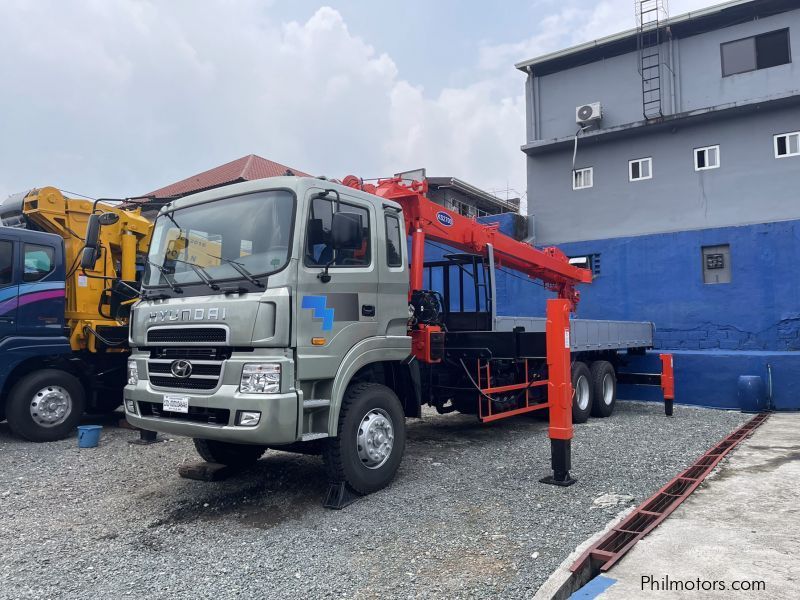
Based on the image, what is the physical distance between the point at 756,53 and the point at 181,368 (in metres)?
15.6

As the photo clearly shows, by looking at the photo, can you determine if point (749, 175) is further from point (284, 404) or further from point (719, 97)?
point (284, 404)

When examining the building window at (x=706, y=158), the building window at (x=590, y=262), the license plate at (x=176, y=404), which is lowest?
the license plate at (x=176, y=404)

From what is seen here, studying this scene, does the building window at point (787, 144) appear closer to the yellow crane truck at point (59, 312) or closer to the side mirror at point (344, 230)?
the side mirror at point (344, 230)

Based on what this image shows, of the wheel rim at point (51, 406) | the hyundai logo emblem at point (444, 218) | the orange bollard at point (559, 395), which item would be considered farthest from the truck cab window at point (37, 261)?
the orange bollard at point (559, 395)

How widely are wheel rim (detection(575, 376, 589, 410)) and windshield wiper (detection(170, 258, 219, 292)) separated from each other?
635cm

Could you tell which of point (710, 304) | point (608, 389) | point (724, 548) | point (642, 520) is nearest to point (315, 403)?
point (642, 520)

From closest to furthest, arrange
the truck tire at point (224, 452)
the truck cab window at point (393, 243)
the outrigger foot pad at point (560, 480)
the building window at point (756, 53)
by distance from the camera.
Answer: the outrigger foot pad at point (560, 480)
the truck cab window at point (393, 243)
the truck tire at point (224, 452)
the building window at point (756, 53)

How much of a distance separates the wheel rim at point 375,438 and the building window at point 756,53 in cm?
1407

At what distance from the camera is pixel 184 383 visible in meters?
4.79

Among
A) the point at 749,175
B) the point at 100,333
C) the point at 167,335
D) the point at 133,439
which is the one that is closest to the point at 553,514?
the point at 167,335

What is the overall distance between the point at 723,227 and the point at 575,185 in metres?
4.26

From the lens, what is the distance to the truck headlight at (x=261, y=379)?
14.5 feet

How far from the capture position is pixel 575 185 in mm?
16609

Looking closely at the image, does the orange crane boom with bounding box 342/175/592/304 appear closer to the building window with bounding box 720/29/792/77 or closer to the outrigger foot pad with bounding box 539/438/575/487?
the outrigger foot pad with bounding box 539/438/575/487
